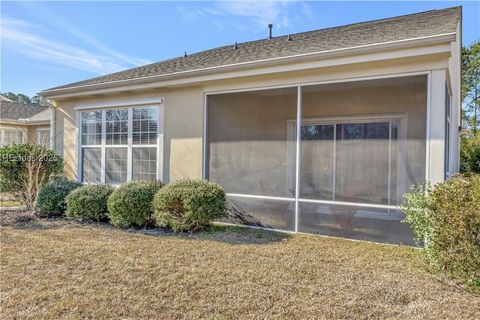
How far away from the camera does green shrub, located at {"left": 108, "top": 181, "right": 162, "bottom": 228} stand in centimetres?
695

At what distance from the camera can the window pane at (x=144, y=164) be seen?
8797mm

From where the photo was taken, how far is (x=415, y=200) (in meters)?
4.75

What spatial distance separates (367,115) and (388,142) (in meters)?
0.64

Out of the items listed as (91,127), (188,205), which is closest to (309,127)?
(188,205)

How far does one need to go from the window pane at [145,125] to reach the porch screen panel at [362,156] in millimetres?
4096

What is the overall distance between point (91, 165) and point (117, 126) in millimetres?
1605

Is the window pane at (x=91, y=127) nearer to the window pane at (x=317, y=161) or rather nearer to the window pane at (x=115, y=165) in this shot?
the window pane at (x=115, y=165)

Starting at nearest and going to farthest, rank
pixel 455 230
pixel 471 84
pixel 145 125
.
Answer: pixel 455 230
pixel 145 125
pixel 471 84

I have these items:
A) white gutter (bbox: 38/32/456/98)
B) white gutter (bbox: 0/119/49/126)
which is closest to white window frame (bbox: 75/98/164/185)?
white gutter (bbox: 38/32/456/98)

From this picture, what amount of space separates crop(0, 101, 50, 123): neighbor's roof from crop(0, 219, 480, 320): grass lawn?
14486 millimetres

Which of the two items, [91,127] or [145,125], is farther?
[91,127]

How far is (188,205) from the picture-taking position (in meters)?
6.43

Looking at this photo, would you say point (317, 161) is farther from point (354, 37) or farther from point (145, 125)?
point (145, 125)

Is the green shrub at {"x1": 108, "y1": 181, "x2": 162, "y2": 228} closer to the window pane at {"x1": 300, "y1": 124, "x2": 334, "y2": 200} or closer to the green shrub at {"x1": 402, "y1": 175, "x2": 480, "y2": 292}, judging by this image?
the window pane at {"x1": 300, "y1": 124, "x2": 334, "y2": 200}
